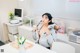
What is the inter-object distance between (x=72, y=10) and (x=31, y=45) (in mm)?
1250

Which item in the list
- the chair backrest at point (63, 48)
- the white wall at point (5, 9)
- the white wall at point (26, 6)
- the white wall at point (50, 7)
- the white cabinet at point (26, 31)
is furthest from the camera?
the white wall at point (5, 9)

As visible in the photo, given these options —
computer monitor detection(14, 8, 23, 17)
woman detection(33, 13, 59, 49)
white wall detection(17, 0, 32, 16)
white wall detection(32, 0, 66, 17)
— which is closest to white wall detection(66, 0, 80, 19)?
white wall detection(32, 0, 66, 17)

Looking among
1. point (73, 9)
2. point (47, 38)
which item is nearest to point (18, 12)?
point (73, 9)

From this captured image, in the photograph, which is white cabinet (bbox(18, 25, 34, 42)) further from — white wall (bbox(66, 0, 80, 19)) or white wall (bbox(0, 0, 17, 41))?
white wall (bbox(66, 0, 80, 19))

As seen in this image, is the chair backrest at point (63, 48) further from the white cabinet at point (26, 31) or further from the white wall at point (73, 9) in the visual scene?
the white cabinet at point (26, 31)

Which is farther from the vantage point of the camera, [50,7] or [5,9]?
[5,9]

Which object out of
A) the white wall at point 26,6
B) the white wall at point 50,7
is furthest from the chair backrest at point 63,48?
the white wall at point 26,6

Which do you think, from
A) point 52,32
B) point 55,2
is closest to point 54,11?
point 55,2

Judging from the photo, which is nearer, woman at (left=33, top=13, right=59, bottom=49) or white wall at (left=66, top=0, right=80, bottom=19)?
woman at (left=33, top=13, right=59, bottom=49)

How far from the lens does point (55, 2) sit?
3088 mm

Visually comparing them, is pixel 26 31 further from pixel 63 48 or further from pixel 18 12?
pixel 63 48

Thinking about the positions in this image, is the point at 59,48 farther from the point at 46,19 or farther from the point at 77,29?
the point at 77,29

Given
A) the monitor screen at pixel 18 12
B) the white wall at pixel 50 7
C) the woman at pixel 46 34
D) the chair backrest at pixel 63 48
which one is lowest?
the chair backrest at pixel 63 48

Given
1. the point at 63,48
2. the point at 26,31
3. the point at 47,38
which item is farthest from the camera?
the point at 26,31
